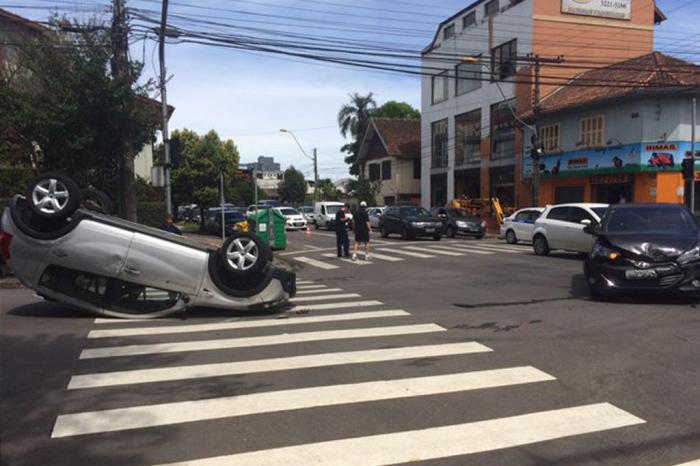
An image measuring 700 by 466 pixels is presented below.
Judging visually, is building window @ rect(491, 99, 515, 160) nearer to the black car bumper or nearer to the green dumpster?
the green dumpster

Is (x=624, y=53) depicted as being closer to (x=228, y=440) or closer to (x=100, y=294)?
(x=100, y=294)

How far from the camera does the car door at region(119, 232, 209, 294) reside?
8.03 meters

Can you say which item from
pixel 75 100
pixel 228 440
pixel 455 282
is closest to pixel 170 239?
pixel 228 440

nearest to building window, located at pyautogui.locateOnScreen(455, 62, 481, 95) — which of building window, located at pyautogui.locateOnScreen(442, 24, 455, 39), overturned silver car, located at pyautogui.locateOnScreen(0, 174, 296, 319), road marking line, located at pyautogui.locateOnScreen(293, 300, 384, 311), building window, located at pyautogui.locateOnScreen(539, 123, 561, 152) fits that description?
building window, located at pyautogui.locateOnScreen(442, 24, 455, 39)

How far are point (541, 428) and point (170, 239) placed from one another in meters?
5.67

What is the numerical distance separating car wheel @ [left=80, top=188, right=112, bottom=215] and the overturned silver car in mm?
961

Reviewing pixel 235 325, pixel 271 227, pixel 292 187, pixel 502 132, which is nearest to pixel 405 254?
pixel 271 227

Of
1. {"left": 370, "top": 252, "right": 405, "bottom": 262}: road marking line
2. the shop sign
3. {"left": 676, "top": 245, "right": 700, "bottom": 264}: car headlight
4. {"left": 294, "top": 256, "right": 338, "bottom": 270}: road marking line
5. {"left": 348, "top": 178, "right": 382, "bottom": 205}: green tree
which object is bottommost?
{"left": 294, "top": 256, "right": 338, "bottom": 270}: road marking line

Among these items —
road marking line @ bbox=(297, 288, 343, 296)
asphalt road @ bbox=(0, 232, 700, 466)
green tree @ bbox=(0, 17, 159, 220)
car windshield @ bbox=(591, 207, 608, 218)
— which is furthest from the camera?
car windshield @ bbox=(591, 207, 608, 218)

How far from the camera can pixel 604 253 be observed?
9477mm

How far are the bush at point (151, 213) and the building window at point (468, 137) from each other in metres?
23.0

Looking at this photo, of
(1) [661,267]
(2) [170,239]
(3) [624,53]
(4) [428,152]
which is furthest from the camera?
(4) [428,152]

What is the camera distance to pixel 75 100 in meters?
15.6

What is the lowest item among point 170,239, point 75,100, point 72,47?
point 170,239
